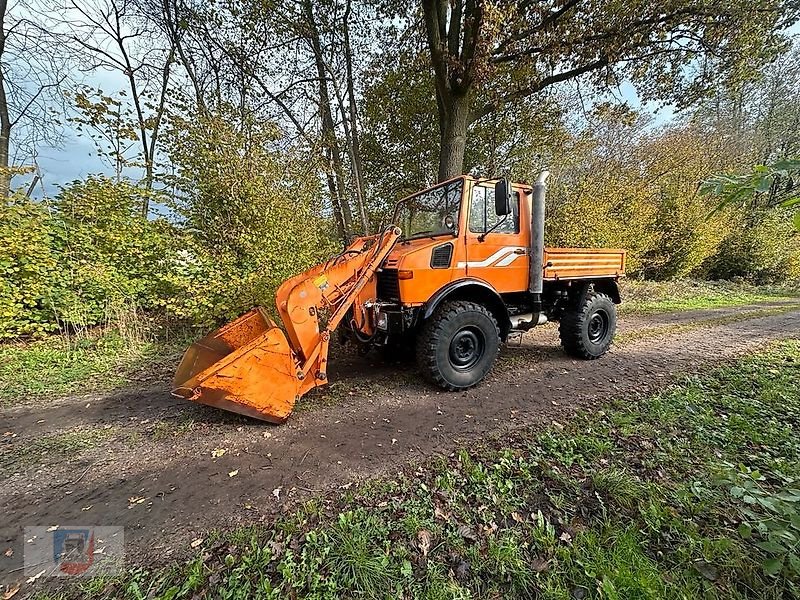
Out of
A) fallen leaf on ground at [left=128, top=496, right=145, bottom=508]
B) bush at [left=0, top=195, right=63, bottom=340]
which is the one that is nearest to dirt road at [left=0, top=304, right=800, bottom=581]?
fallen leaf on ground at [left=128, top=496, right=145, bottom=508]

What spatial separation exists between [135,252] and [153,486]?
4.11 metres

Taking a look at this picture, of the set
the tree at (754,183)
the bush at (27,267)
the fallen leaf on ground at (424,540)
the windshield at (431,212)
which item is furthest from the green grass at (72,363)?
the tree at (754,183)

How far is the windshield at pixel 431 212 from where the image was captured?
156 inches

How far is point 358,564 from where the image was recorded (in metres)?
1.68

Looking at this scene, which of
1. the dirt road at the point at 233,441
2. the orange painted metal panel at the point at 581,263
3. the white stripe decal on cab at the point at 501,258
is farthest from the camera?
the orange painted metal panel at the point at 581,263

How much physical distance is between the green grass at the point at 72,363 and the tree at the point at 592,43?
623 centimetres

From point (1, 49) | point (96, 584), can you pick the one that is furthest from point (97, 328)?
point (1, 49)

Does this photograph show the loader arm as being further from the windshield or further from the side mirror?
the side mirror

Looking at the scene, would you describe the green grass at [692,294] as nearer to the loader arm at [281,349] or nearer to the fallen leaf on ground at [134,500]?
the loader arm at [281,349]

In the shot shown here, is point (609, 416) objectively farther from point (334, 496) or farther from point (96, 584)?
point (96, 584)

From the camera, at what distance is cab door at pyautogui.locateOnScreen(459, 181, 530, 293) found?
3.92m

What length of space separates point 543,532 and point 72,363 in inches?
217

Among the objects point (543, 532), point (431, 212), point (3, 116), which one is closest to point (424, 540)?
point (543, 532)

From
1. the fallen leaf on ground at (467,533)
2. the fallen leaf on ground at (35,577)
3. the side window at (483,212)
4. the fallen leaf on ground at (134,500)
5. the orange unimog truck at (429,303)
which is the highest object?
the side window at (483,212)
